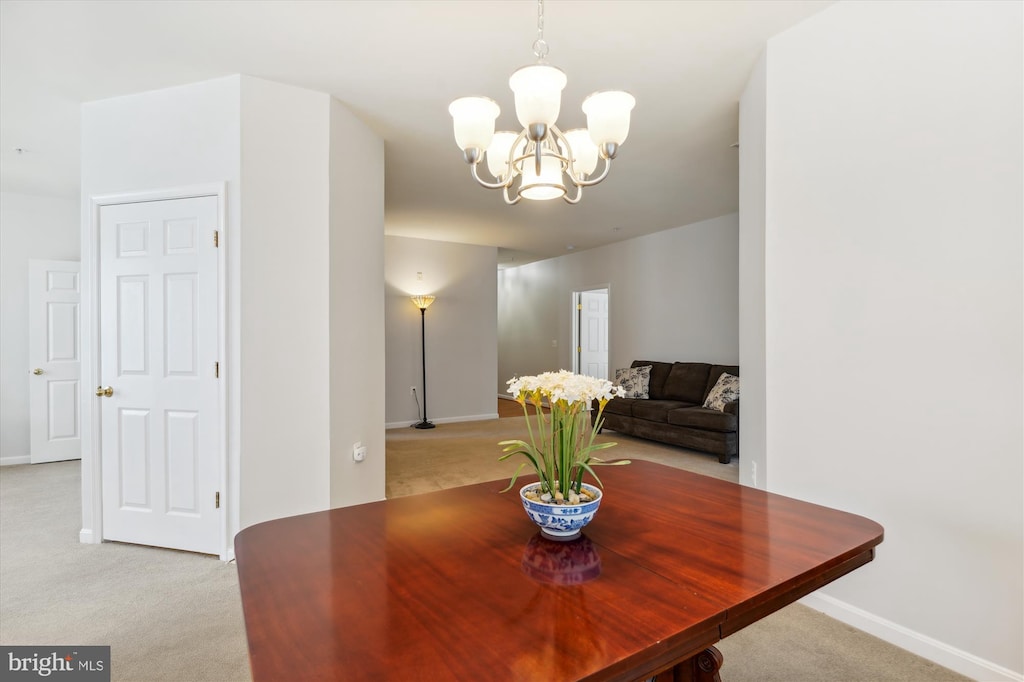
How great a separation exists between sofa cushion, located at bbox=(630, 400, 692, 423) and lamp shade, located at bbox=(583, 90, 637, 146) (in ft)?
13.8

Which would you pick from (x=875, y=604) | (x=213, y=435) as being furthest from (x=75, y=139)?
(x=875, y=604)

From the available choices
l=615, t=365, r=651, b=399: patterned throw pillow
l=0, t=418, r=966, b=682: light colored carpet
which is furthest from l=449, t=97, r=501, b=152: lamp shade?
l=615, t=365, r=651, b=399: patterned throw pillow

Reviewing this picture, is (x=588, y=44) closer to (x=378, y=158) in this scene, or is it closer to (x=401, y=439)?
(x=378, y=158)

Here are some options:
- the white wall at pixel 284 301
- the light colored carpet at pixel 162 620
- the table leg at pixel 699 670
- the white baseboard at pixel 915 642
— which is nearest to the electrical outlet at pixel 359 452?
the white wall at pixel 284 301

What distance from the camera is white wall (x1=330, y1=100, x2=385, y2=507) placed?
3070mm

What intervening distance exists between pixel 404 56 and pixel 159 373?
2226 mm

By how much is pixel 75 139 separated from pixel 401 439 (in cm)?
399

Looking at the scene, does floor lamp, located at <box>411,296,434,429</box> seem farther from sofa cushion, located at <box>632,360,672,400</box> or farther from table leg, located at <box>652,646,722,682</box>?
table leg, located at <box>652,646,722,682</box>

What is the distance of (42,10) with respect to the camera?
7.18 ft

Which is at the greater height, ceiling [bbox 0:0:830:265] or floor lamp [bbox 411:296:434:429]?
ceiling [bbox 0:0:830:265]

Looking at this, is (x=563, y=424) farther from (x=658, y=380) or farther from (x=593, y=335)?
(x=593, y=335)

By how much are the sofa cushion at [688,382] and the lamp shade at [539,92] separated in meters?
4.84

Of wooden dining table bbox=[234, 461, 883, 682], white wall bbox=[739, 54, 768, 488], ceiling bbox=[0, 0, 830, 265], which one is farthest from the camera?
white wall bbox=[739, 54, 768, 488]

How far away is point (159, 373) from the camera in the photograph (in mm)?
2939
